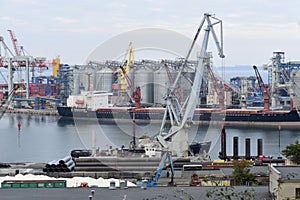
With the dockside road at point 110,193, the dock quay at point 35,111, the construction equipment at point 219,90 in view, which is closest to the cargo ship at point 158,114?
the construction equipment at point 219,90

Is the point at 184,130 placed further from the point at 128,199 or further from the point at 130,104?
the point at 130,104

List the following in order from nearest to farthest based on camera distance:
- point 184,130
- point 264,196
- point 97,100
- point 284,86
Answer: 1. point 264,196
2. point 184,130
3. point 284,86
4. point 97,100

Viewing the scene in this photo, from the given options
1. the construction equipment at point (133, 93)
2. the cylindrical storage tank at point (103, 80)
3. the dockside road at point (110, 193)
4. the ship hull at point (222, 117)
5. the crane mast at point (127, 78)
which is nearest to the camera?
the dockside road at point (110, 193)

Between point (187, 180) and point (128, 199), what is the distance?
3725 mm

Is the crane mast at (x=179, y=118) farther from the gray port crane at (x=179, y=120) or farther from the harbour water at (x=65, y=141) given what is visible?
the harbour water at (x=65, y=141)

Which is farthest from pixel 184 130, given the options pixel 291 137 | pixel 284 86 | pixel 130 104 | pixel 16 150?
pixel 130 104

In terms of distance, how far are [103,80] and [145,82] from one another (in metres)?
2.41

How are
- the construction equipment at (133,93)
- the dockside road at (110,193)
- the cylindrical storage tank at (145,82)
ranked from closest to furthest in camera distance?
1. the dockside road at (110,193)
2. the construction equipment at (133,93)
3. the cylindrical storage tank at (145,82)

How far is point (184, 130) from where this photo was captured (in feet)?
43.2

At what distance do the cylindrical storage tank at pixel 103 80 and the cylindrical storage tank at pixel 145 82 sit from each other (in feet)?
4.75

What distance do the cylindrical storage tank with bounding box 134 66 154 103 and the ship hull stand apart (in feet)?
13.6

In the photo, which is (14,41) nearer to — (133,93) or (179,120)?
(133,93)

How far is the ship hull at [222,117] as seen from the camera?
25.5 metres

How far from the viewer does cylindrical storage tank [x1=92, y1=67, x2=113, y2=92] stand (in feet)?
112
